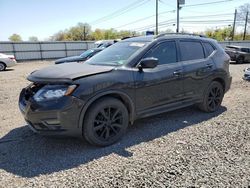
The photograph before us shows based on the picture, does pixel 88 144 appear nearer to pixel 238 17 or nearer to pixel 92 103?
pixel 92 103

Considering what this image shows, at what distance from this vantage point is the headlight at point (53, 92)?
3.50m

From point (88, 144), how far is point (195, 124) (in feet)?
7.09

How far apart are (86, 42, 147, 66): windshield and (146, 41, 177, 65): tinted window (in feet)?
0.77

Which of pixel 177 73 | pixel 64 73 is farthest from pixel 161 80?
pixel 64 73

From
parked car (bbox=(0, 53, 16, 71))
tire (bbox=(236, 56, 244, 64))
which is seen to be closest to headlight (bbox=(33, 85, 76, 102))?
parked car (bbox=(0, 53, 16, 71))

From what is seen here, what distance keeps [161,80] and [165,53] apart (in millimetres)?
591

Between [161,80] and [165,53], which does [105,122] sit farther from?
[165,53]

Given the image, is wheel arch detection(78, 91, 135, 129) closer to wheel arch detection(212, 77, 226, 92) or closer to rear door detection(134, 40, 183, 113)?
rear door detection(134, 40, 183, 113)

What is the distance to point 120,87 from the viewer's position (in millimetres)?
3951

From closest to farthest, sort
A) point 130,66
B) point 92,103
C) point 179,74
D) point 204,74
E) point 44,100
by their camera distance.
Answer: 1. point 44,100
2. point 92,103
3. point 130,66
4. point 179,74
5. point 204,74

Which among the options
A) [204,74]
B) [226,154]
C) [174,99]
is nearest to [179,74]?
[174,99]

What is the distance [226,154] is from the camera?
3586 mm

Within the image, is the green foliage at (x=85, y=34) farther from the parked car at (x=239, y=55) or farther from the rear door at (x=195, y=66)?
the rear door at (x=195, y=66)

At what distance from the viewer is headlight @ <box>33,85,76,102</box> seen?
11.5 feet
